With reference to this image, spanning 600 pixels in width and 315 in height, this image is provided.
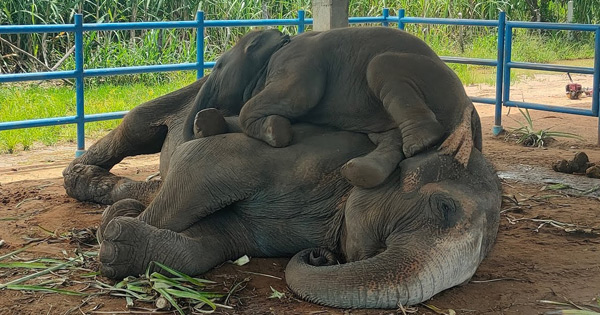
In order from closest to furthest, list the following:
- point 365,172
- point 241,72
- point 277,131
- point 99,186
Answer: point 365,172
point 277,131
point 241,72
point 99,186

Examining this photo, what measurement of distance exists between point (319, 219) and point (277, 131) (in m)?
0.51

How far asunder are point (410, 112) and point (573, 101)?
907cm

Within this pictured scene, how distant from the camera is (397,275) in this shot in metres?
3.86

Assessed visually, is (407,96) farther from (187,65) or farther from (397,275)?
(187,65)

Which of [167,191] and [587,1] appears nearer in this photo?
[167,191]

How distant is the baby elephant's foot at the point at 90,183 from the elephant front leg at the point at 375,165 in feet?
8.09

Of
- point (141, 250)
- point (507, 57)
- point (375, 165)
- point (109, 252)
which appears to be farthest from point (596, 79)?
point (109, 252)

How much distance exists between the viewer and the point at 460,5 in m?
18.1

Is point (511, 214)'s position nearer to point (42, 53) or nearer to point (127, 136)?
point (127, 136)

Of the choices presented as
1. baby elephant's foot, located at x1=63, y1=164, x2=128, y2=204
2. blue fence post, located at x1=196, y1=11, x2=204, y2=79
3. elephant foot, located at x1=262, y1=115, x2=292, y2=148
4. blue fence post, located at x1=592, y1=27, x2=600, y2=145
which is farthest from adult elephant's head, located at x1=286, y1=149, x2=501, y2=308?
blue fence post, located at x1=592, y1=27, x2=600, y2=145

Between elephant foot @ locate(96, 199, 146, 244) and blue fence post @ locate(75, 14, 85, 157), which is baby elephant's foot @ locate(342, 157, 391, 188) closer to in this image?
elephant foot @ locate(96, 199, 146, 244)

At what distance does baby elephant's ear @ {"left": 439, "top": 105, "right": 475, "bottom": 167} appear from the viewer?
429cm

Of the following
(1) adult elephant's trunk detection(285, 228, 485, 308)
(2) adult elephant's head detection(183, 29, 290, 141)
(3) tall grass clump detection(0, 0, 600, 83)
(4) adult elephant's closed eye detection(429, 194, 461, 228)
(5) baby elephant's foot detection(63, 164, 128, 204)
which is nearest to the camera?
(1) adult elephant's trunk detection(285, 228, 485, 308)

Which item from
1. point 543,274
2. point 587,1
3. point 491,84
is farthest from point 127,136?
point 587,1
